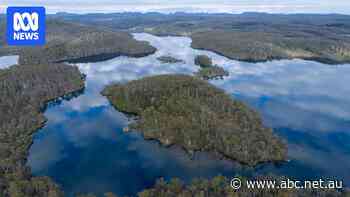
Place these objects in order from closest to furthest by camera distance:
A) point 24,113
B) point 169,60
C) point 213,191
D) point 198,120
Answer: point 213,191 → point 198,120 → point 24,113 → point 169,60

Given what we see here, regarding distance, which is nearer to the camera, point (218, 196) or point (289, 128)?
point (218, 196)

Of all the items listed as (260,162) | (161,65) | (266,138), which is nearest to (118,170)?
(260,162)

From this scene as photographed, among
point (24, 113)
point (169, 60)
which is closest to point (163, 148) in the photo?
point (24, 113)

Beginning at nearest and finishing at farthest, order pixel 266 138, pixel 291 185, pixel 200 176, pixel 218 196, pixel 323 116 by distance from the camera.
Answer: pixel 218 196 < pixel 291 185 < pixel 200 176 < pixel 266 138 < pixel 323 116

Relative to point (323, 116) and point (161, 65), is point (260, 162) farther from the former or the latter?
point (161, 65)

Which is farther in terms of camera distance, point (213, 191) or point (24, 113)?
point (24, 113)

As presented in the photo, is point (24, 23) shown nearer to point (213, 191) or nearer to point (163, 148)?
point (163, 148)

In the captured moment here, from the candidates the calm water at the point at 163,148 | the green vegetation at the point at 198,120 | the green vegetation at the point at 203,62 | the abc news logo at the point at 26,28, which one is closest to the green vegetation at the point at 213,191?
the calm water at the point at 163,148
